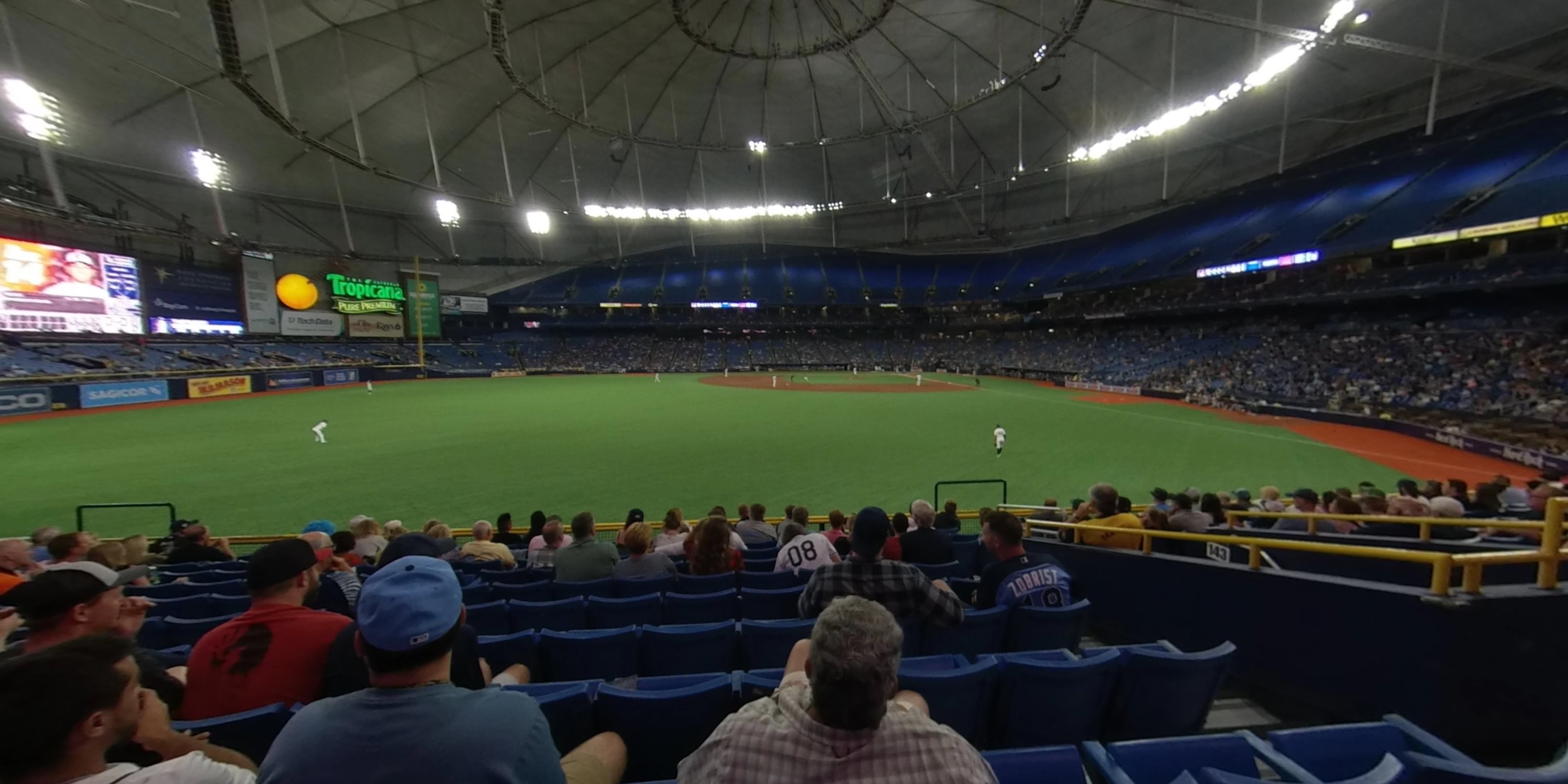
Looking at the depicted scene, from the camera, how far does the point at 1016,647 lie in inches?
176

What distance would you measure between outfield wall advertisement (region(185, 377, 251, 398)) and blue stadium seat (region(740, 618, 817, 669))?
4430 cm

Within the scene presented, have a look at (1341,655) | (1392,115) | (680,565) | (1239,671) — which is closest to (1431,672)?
(1341,655)

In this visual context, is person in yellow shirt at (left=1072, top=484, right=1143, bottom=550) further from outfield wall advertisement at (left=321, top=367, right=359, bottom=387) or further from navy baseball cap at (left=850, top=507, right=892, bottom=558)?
outfield wall advertisement at (left=321, top=367, right=359, bottom=387)

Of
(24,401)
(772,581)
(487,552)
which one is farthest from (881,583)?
(24,401)

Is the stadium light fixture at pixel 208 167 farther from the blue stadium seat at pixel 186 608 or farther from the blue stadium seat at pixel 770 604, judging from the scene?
the blue stadium seat at pixel 770 604

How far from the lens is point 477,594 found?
19.1 feet

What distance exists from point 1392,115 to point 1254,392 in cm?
1698

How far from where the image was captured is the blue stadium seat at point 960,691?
3.00m

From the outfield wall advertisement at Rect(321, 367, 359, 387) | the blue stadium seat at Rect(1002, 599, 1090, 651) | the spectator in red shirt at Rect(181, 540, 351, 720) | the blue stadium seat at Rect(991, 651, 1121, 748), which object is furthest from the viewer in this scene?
the outfield wall advertisement at Rect(321, 367, 359, 387)

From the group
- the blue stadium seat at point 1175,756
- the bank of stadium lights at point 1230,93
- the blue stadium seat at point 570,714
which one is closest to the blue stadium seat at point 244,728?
the blue stadium seat at point 570,714

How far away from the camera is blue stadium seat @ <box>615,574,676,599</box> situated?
18.7ft

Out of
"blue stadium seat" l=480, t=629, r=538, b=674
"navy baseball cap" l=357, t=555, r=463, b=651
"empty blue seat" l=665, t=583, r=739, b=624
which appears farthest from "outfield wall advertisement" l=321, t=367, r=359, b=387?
"navy baseball cap" l=357, t=555, r=463, b=651

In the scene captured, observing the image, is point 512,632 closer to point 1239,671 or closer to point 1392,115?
point 1239,671

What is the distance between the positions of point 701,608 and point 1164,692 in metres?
3.57
